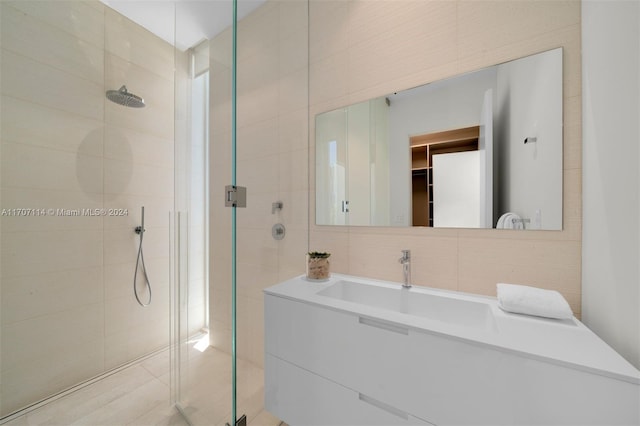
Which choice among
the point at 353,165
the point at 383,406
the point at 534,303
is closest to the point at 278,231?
the point at 353,165

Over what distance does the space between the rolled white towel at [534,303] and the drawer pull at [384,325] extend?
380mm

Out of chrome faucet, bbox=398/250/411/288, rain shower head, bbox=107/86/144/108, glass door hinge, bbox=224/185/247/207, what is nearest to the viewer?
glass door hinge, bbox=224/185/247/207

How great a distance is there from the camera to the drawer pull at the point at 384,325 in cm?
78

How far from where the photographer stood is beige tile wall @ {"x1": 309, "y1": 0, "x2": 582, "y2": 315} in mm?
897

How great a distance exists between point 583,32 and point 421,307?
1.18 metres

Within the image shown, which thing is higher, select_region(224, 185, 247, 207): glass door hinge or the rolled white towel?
select_region(224, 185, 247, 207): glass door hinge

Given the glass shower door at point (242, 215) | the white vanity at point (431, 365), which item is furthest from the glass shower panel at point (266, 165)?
the white vanity at point (431, 365)

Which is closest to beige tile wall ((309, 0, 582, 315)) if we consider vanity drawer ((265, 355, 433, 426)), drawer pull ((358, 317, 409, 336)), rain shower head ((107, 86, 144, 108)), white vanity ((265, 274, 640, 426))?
white vanity ((265, 274, 640, 426))

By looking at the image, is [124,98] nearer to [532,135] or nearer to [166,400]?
[166,400]

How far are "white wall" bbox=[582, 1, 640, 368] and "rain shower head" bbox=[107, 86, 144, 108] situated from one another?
2.39m

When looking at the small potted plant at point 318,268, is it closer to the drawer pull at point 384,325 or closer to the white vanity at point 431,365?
the white vanity at point 431,365

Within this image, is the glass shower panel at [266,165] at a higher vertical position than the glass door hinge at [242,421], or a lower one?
higher

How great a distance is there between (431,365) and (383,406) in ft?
0.82

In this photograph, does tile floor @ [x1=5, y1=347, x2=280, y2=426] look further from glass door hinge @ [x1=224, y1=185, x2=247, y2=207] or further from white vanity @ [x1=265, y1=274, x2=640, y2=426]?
glass door hinge @ [x1=224, y1=185, x2=247, y2=207]
